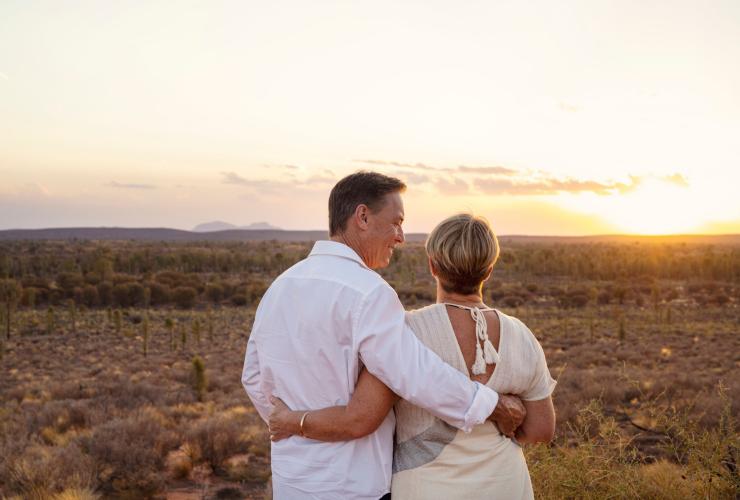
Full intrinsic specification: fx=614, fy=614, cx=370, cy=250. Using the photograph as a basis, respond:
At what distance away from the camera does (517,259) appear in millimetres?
65625

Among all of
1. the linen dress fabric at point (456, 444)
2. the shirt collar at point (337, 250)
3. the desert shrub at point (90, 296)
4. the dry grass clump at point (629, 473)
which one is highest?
the shirt collar at point (337, 250)

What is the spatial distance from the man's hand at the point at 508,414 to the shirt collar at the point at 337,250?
0.73 m

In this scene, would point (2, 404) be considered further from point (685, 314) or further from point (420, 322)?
point (685, 314)

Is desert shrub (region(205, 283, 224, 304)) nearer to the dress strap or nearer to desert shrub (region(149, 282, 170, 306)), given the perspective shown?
desert shrub (region(149, 282, 170, 306))

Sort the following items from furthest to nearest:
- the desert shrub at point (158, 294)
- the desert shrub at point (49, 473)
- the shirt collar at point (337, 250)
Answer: the desert shrub at point (158, 294), the desert shrub at point (49, 473), the shirt collar at point (337, 250)

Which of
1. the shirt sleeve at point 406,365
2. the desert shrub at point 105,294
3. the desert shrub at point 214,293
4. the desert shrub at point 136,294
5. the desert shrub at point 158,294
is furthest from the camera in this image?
the desert shrub at point 214,293

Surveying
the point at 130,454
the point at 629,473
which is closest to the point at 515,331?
the point at 629,473

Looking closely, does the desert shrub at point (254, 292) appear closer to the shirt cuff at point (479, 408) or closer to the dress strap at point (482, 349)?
the dress strap at point (482, 349)

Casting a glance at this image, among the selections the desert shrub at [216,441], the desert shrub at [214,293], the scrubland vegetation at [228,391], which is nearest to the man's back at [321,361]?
the scrubland vegetation at [228,391]

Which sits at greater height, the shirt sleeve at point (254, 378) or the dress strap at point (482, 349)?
the dress strap at point (482, 349)

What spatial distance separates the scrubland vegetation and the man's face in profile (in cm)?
248

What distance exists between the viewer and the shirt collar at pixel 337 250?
2211 millimetres

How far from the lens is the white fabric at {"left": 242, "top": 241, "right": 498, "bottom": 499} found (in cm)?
205

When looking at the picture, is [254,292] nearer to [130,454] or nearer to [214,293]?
[214,293]
